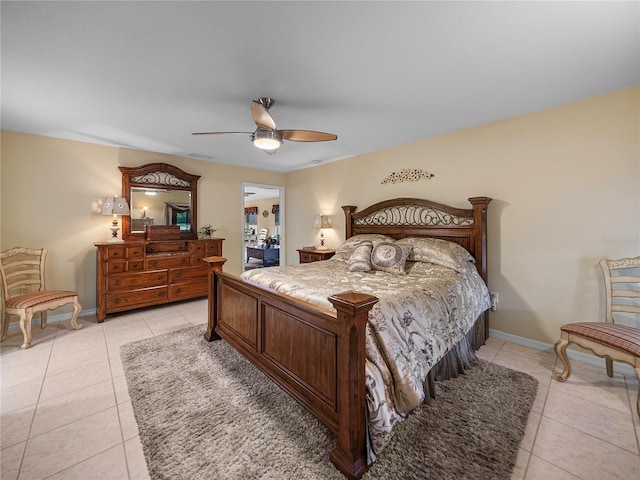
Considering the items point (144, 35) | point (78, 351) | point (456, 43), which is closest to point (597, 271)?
point (456, 43)

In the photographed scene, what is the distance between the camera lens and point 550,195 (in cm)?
271

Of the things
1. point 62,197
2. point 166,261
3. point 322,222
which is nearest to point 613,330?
point 322,222

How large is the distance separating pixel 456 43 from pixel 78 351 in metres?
4.31

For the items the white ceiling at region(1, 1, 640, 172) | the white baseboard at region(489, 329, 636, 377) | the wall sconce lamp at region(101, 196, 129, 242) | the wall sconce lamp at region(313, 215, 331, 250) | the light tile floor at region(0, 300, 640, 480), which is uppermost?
the white ceiling at region(1, 1, 640, 172)

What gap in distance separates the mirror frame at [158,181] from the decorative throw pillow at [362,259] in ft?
10.3

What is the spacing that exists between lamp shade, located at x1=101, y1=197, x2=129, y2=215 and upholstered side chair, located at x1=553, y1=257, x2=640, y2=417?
5278 millimetres

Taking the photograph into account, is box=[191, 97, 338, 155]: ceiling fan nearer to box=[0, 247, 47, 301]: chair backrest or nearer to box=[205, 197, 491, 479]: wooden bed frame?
box=[205, 197, 491, 479]: wooden bed frame

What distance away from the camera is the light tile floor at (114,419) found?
144 centimetres

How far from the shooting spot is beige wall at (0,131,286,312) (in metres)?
3.36

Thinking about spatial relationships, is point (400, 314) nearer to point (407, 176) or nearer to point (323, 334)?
point (323, 334)

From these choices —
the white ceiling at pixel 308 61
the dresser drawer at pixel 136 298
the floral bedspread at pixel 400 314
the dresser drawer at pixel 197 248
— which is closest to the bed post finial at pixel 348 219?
the floral bedspread at pixel 400 314

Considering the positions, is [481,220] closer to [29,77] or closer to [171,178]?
[29,77]

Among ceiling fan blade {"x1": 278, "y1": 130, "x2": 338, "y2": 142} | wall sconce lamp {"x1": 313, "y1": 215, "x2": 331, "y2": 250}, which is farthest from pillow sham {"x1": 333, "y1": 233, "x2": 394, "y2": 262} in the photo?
ceiling fan blade {"x1": 278, "y1": 130, "x2": 338, "y2": 142}

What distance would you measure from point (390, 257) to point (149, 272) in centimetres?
347
